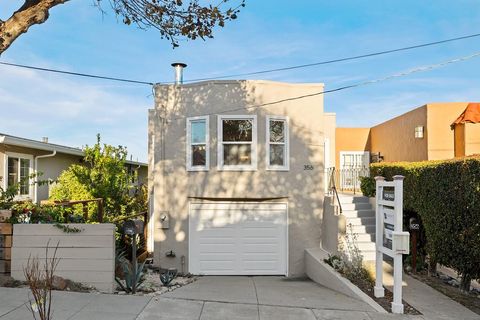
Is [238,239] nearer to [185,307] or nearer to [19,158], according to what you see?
[185,307]

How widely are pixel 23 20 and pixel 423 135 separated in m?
13.5

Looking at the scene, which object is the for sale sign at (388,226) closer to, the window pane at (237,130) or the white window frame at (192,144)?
the window pane at (237,130)

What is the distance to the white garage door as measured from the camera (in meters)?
12.7

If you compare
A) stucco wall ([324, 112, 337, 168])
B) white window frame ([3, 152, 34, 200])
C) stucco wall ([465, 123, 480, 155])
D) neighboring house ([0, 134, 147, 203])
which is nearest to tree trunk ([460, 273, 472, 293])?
stucco wall ([465, 123, 480, 155])

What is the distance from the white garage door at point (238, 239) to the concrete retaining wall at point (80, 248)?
532 cm

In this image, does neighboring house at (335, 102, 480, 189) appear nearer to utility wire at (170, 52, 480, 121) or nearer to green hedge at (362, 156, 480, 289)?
utility wire at (170, 52, 480, 121)

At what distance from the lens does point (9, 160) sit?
12.2 meters

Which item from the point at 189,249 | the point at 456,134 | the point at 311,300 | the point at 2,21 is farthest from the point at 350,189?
the point at 2,21

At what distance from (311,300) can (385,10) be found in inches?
318

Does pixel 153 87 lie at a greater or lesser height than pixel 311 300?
greater

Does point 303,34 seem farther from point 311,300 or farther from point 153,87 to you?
point 311,300

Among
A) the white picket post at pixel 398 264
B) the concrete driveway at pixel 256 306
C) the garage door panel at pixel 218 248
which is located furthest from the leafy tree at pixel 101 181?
the white picket post at pixel 398 264

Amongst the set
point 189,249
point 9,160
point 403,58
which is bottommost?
point 189,249

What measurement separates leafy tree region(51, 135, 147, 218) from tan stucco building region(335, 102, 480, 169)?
10.9 metres
